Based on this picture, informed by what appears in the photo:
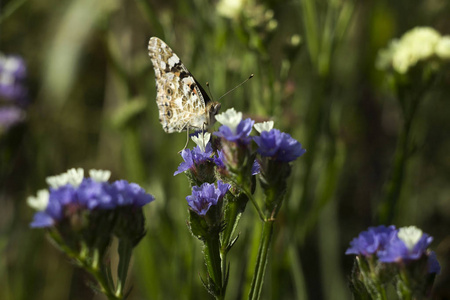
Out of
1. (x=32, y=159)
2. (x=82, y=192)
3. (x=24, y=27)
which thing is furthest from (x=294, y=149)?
(x=24, y=27)

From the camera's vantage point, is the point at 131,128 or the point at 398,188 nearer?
the point at 398,188

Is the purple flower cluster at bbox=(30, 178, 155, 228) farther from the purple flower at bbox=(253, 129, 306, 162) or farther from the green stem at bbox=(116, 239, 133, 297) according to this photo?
the purple flower at bbox=(253, 129, 306, 162)

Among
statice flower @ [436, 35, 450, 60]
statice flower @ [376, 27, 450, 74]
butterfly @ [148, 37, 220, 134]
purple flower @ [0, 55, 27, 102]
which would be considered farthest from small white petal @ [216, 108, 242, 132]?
purple flower @ [0, 55, 27, 102]

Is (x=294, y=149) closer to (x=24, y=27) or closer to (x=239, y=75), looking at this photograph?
(x=239, y=75)

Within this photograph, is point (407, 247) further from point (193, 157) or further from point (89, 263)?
point (89, 263)

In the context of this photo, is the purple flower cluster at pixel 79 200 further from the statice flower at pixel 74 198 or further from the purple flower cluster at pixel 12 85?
the purple flower cluster at pixel 12 85

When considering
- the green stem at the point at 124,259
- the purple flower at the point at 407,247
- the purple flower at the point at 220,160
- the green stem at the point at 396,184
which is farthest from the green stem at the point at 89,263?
the green stem at the point at 396,184
